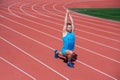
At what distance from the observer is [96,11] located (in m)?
13.4

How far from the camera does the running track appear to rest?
5.41 m

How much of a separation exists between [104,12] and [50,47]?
6.85m

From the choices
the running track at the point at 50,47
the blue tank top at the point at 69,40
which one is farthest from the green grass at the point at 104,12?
the blue tank top at the point at 69,40

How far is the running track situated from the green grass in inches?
35.2

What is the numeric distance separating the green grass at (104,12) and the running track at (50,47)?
894 mm

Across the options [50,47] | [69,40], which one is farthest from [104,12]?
[69,40]

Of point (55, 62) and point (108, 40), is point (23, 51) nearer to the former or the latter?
point (55, 62)

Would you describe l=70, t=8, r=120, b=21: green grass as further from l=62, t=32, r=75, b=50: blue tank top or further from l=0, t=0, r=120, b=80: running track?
l=62, t=32, r=75, b=50: blue tank top

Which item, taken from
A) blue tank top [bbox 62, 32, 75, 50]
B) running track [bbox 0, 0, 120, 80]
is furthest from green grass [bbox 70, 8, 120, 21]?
blue tank top [bbox 62, 32, 75, 50]

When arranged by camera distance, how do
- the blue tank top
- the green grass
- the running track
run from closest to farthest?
the running track, the blue tank top, the green grass

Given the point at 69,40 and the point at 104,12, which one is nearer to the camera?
the point at 69,40

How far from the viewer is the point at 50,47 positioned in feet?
23.2

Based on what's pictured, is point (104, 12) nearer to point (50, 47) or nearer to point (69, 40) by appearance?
point (50, 47)

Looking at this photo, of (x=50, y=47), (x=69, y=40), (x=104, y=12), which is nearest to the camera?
(x=69, y=40)
